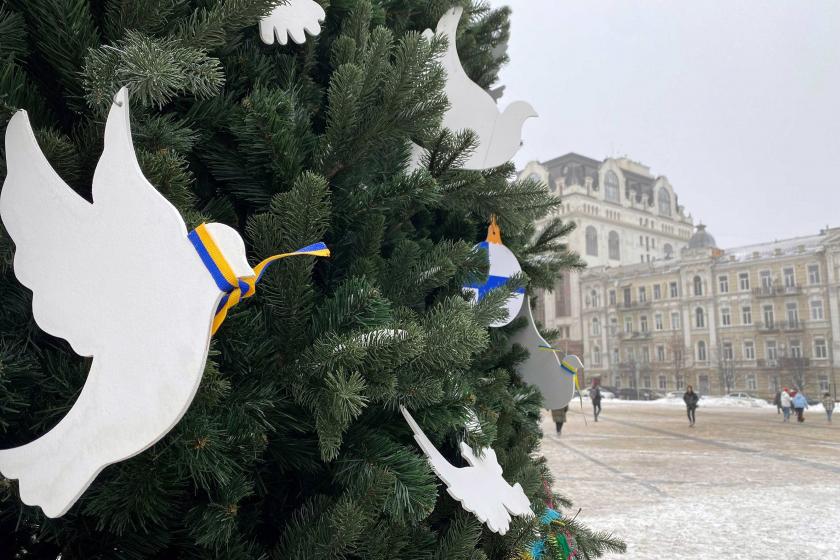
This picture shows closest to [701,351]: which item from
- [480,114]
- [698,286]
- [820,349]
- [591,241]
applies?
[698,286]

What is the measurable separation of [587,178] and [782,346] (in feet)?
76.5

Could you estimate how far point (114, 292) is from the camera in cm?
67

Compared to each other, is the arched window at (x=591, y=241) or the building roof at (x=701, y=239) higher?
the arched window at (x=591, y=241)

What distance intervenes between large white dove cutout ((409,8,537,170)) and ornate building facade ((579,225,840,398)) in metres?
37.0

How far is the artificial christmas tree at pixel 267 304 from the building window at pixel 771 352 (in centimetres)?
3890

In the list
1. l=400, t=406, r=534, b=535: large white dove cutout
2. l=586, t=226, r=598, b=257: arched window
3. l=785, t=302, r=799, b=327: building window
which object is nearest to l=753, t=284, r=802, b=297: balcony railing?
l=785, t=302, r=799, b=327: building window

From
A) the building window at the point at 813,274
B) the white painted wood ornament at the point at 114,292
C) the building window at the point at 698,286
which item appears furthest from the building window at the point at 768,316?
the white painted wood ornament at the point at 114,292

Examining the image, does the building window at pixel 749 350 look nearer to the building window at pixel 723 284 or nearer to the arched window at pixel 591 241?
the building window at pixel 723 284

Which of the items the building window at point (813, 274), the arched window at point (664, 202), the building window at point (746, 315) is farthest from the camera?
the arched window at point (664, 202)

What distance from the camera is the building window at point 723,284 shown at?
3634cm

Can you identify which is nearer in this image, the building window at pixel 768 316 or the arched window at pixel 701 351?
the building window at pixel 768 316

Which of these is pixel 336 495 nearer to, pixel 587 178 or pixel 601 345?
pixel 601 345

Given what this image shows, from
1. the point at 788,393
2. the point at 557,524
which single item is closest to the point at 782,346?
the point at 788,393

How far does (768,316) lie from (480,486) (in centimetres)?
3896
